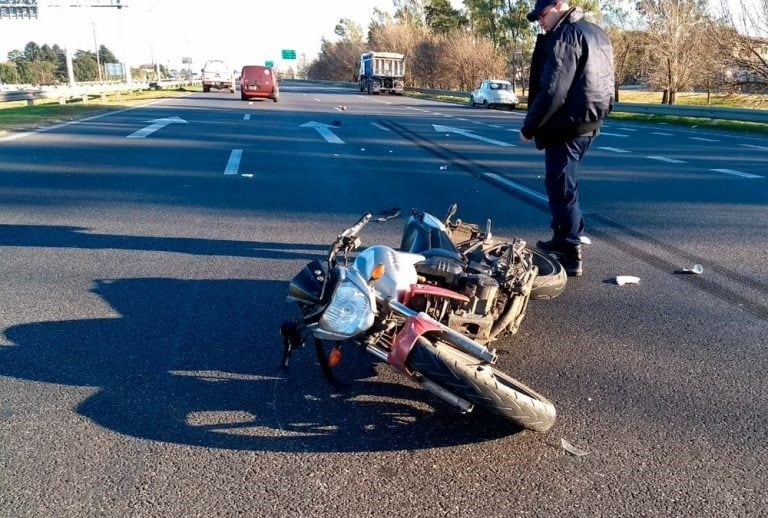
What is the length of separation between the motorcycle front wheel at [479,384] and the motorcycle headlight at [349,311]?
0.27 m

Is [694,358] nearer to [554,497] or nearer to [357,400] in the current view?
[554,497]

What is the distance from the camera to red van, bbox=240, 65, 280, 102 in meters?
34.8

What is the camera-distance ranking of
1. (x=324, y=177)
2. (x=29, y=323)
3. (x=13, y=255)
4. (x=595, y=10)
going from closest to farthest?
(x=29, y=323)
(x=13, y=255)
(x=324, y=177)
(x=595, y=10)

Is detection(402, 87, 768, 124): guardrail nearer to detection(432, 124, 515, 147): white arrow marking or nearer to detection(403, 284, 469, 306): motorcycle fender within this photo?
detection(432, 124, 515, 147): white arrow marking

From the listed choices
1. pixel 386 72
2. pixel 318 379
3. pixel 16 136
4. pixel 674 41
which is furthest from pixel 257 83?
pixel 318 379

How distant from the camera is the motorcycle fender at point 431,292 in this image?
→ 308 cm

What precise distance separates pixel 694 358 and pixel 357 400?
6.54 ft

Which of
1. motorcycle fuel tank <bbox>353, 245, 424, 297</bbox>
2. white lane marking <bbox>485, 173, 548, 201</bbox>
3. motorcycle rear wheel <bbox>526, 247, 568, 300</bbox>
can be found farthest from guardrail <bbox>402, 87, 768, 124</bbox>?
motorcycle fuel tank <bbox>353, 245, 424, 297</bbox>

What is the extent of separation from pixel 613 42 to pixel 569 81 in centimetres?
4585

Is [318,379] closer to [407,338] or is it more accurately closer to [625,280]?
[407,338]

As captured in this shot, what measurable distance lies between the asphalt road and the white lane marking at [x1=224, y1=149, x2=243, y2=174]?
2240mm

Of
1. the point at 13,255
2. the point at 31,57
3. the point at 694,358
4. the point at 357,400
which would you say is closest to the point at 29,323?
the point at 13,255

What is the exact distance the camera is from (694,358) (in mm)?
3680

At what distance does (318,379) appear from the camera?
10.9 feet
